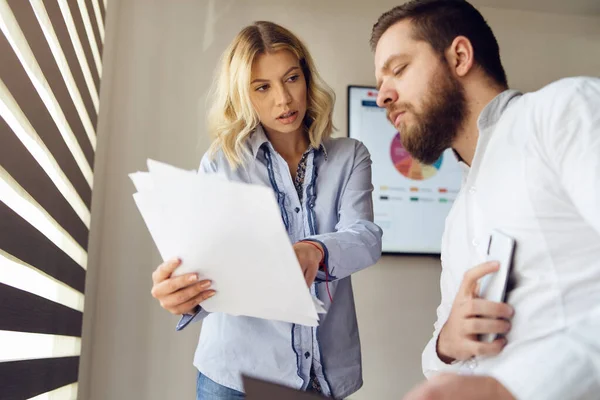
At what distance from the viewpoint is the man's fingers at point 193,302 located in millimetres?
924

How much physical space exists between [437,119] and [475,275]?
34cm

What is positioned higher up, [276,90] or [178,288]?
[276,90]

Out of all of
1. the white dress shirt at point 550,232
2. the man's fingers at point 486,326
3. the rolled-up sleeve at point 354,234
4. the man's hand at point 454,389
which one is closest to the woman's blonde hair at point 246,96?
the rolled-up sleeve at point 354,234

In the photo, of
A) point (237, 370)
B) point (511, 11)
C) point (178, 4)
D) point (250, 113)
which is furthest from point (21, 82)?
point (511, 11)

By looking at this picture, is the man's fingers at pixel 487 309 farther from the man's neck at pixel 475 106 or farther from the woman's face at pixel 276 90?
the woman's face at pixel 276 90

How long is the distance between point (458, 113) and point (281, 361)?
65cm

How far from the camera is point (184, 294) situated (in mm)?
917

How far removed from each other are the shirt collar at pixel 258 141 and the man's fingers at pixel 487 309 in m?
0.68

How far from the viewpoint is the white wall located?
1.99 meters

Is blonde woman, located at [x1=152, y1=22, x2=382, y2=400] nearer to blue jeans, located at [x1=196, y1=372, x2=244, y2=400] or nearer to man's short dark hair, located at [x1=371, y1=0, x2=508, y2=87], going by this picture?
blue jeans, located at [x1=196, y1=372, x2=244, y2=400]

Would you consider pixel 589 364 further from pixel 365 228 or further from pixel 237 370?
pixel 237 370

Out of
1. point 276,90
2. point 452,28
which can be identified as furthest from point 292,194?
point 452,28

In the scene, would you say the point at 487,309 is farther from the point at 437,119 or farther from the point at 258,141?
the point at 258,141

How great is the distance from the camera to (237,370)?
1.22 meters
